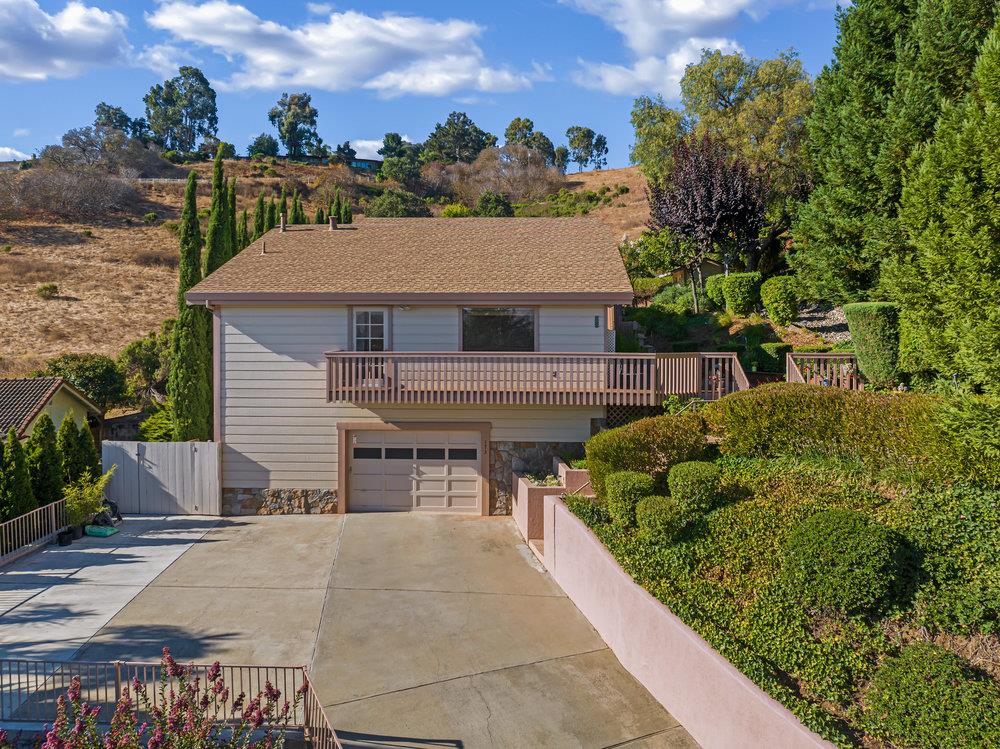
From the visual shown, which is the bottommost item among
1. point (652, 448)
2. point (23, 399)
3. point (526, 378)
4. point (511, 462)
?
point (511, 462)

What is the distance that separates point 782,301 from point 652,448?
9.88 m

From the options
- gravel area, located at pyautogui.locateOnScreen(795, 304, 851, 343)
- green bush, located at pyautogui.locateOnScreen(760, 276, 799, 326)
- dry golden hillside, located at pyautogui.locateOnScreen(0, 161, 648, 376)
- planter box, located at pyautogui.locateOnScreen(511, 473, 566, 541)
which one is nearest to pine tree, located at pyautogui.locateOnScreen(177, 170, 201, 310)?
planter box, located at pyautogui.locateOnScreen(511, 473, 566, 541)

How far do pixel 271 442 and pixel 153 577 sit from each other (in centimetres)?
462

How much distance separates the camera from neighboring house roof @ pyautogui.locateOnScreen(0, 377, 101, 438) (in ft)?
53.4

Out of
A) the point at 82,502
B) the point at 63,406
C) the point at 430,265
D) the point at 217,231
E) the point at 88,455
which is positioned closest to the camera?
the point at 82,502

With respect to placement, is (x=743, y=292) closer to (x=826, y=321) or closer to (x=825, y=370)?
(x=826, y=321)

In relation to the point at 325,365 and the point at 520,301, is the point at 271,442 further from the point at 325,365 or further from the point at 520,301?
the point at 520,301

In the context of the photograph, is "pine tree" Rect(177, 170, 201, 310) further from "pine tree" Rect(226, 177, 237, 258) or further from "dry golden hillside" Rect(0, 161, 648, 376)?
"dry golden hillside" Rect(0, 161, 648, 376)

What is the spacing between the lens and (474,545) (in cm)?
1252

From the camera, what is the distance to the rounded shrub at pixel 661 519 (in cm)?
880

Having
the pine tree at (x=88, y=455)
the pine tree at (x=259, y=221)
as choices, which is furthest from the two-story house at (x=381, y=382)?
the pine tree at (x=259, y=221)

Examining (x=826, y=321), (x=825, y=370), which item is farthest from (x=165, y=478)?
(x=826, y=321)

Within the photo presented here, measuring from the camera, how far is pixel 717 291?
21.4m

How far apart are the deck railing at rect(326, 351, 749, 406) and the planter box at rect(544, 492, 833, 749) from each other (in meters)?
4.13
